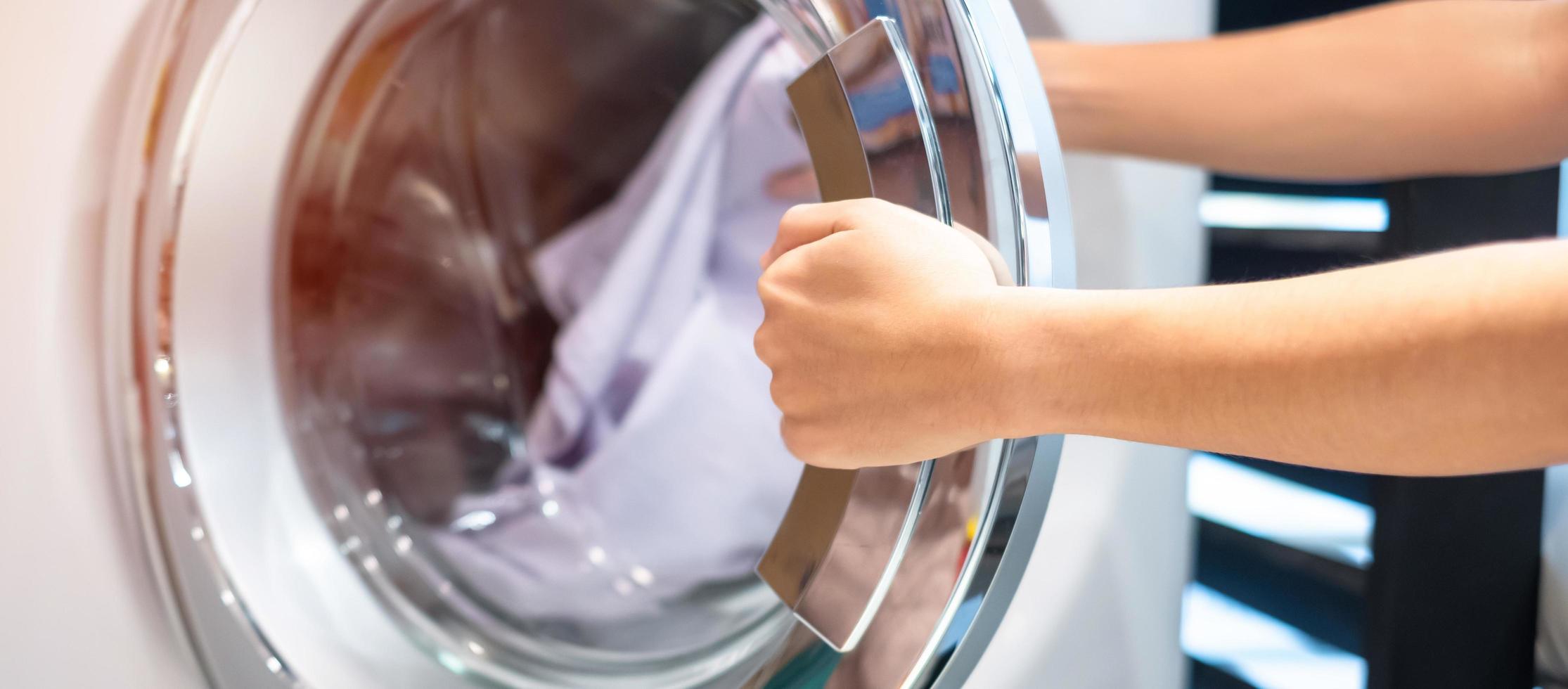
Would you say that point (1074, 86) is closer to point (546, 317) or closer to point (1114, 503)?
point (1114, 503)

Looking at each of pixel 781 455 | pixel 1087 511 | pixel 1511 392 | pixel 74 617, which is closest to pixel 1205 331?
pixel 1511 392

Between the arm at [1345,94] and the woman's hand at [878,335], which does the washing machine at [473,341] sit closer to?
the woman's hand at [878,335]

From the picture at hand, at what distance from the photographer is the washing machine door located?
0.48m

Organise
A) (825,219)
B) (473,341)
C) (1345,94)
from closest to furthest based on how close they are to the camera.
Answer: (825,219), (1345,94), (473,341)

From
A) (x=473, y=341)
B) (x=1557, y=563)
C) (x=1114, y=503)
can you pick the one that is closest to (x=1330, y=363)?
(x=1114, y=503)

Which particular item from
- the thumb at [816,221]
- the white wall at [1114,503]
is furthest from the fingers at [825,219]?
the white wall at [1114,503]

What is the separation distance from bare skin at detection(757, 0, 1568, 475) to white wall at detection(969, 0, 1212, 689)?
25 mm

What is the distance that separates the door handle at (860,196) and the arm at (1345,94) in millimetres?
206

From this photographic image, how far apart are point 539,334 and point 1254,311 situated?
757mm

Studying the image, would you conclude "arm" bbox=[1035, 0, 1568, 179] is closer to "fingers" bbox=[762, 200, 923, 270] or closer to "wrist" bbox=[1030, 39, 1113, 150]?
"wrist" bbox=[1030, 39, 1113, 150]

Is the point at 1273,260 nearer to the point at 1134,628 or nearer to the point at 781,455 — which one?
the point at 1134,628

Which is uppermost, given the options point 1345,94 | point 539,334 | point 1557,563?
point 1345,94

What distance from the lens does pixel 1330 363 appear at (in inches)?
12.9

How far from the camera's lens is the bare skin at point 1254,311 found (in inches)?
12.3
